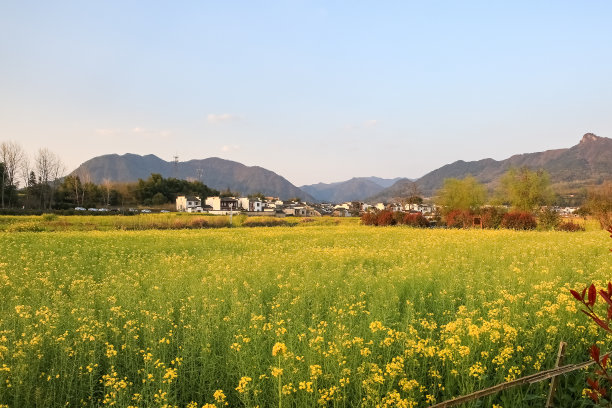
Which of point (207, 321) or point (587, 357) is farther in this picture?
point (207, 321)

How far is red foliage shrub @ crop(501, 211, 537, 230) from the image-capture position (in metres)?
38.3

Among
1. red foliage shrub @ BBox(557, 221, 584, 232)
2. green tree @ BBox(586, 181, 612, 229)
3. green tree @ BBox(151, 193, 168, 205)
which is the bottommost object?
red foliage shrub @ BBox(557, 221, 584, 232)

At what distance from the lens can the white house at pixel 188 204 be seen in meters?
106

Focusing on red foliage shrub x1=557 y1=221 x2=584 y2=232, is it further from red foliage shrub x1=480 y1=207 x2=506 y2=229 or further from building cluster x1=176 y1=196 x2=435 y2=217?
building cluster x1=176 y1=196 x2=435 y2=217

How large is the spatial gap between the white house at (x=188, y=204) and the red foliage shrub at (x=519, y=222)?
84.7m

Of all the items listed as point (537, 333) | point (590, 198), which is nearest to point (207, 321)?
point (537, 333)

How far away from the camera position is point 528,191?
2367 inches

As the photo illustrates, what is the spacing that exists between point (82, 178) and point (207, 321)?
333 ft

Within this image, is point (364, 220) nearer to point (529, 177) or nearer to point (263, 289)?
point (529, 177)

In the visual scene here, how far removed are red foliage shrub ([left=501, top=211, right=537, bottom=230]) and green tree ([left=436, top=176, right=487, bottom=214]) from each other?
30.4 metres

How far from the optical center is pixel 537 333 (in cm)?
633

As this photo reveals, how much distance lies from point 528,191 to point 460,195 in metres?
12.9

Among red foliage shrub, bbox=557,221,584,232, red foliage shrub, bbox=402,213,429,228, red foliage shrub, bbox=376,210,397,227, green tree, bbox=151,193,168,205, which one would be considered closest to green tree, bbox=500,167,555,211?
red foliage shrub, bbox=557,221,584,232

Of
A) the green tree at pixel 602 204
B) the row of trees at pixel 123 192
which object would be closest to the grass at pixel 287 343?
the green tree at pixel 602 204
